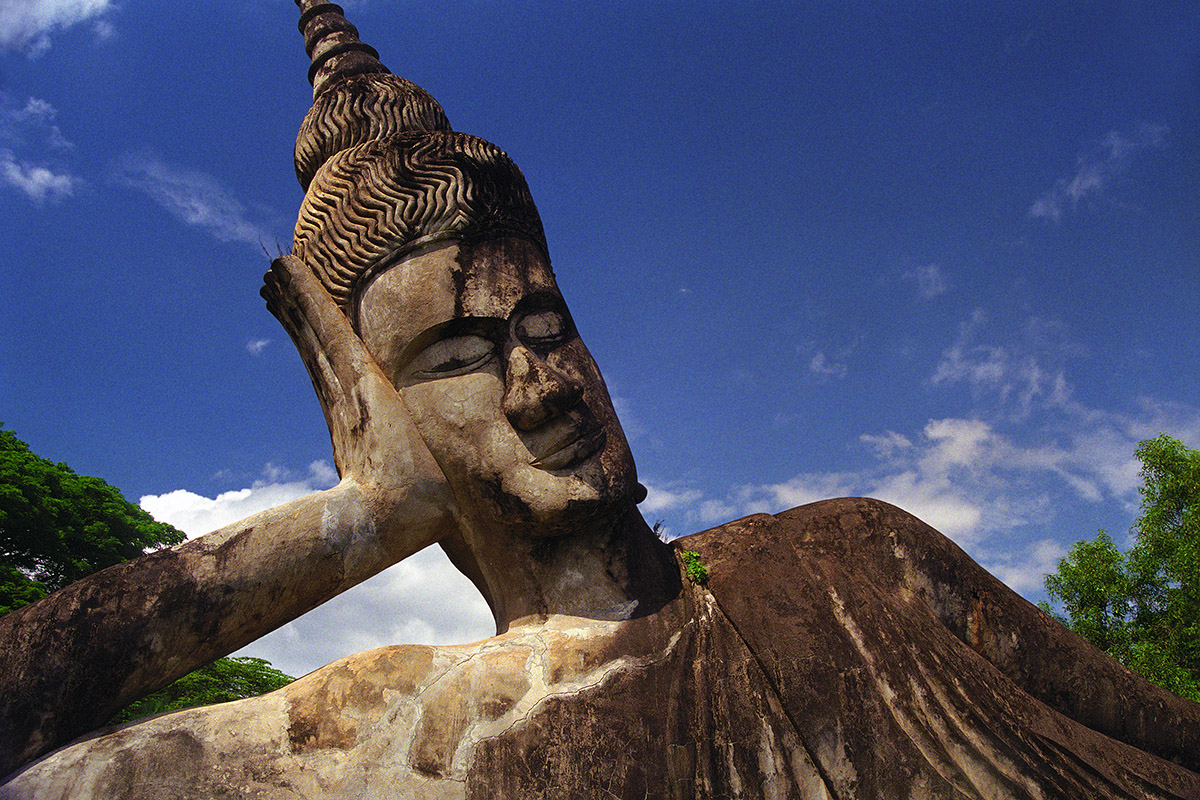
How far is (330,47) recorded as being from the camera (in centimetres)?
538

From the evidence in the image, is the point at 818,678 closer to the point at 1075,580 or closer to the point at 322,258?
the point at 322,258

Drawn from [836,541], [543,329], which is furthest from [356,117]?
[836,541]

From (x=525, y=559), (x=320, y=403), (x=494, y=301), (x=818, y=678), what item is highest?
(x=494, y=301)

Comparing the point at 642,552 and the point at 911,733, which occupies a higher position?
the point at 642,552

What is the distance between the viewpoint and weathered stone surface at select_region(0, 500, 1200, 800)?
3.00 meters

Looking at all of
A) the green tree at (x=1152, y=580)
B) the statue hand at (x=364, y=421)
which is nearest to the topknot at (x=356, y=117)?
the statue hand at (x=364, y=421)

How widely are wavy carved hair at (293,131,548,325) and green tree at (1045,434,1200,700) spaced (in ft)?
37.8

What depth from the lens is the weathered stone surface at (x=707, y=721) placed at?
3.00 metres

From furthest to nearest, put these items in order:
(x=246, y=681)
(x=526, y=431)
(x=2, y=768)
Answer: (x=246, y=681), (x=526, y=431), (x=2, y=768)

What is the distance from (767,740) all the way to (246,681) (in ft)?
35.9

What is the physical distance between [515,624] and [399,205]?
2054 millimetres

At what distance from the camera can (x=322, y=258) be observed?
4.20 metres

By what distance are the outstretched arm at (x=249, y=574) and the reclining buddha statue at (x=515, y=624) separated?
0.01 metres

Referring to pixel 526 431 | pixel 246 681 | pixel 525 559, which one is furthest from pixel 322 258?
pixel 246 681
